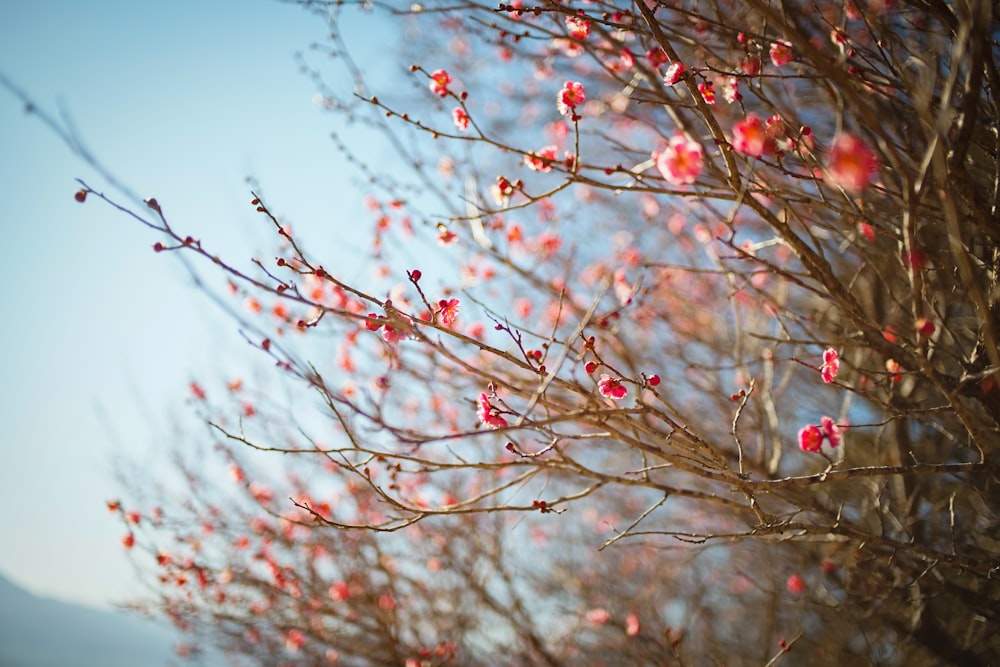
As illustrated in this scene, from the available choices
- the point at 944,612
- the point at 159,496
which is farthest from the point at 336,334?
the point at 944,612

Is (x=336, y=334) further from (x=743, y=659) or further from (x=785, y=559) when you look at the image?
(x=743, y=659)

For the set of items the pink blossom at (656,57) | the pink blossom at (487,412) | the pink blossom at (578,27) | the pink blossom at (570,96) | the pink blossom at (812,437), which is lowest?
the pink blossom at (487,412)

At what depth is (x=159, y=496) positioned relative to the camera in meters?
4.37

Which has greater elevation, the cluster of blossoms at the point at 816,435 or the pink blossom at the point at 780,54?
the pink blossom at the point at 780,54

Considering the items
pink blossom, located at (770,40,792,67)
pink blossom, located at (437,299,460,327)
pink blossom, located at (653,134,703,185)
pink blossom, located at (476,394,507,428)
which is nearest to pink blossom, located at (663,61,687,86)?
pink blossom, located at (653,134,703,185)

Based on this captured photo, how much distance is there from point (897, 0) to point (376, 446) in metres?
3.06

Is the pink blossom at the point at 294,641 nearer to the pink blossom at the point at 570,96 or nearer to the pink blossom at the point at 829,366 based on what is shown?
the pink blossom at the point at 829,366

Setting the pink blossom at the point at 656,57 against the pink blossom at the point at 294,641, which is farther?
the pink blossom at the point at 294,641

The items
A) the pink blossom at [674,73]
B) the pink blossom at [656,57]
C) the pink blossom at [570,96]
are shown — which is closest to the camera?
the pink blossom at [674,73]

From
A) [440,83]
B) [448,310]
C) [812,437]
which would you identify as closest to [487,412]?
[448,310]

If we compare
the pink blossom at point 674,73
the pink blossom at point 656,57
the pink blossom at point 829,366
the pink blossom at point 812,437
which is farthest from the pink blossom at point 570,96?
the pink blossom at point 812,437

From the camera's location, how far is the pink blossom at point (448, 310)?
2.06m

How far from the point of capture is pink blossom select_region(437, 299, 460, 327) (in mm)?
2057

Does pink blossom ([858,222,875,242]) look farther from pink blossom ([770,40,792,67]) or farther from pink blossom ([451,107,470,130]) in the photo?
pink blossom ([451,107,470,130])
